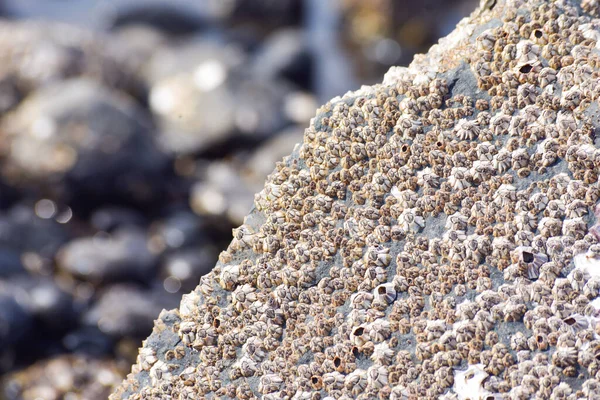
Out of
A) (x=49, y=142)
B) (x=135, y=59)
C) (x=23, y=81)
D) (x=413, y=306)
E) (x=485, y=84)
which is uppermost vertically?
(x=135, y=59)

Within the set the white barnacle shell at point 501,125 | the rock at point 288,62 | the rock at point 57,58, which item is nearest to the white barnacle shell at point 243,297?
the white barnacle shell at point 501,125

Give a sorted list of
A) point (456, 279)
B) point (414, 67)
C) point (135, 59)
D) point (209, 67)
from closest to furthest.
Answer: point (456, 279) → point (414, 67) → point (209, 67) → point (135, 59)

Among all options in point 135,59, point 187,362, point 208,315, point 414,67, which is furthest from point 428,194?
point 135,59

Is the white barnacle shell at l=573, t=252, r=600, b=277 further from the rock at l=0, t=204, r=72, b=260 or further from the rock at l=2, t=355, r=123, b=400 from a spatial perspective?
the rock at l=0, t=204, r=72, b=260

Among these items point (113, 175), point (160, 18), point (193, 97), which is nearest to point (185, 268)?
point (113, 175)

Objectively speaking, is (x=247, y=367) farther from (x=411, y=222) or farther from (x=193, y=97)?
(x=193, y=97)

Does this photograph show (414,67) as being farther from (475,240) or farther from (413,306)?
(413,306)
